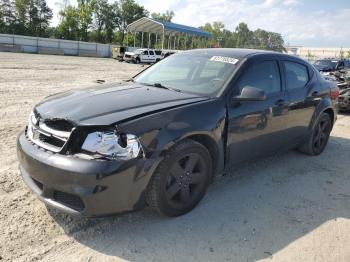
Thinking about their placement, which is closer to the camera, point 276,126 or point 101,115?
point 101,115

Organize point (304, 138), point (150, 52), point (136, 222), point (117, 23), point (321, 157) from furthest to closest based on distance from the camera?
1. point (117, 23)
2. point (150, 52)
3. point (321, 157)
4. point (304, 138)
5. point (136, 222)

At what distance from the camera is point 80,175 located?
299 cm

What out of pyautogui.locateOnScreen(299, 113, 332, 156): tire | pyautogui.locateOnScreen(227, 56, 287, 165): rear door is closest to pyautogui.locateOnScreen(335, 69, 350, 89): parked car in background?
pyautogui.locateOnScreen(299, 113, 332, 156): tire

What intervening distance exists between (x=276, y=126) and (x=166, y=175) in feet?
6.58

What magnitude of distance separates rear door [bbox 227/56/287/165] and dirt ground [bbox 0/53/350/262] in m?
0.51

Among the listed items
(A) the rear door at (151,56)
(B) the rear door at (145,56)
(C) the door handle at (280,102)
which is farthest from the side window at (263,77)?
(A) the rear door at (151,56)

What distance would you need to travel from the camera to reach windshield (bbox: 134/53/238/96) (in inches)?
169

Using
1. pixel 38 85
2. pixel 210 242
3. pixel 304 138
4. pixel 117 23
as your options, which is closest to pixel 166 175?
pixel 210 242

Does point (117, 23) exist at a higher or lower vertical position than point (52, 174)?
higher

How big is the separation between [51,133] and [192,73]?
2.00 m

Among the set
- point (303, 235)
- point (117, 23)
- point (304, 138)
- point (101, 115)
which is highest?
point (117, 23)

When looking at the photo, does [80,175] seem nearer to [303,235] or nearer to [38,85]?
[303,235]

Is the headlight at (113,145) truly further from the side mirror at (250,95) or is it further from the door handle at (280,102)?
the door handle at (280,102)

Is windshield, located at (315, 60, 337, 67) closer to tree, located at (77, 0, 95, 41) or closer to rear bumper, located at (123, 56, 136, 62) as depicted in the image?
rear bumper, located at (123, 56, 136, 62)
